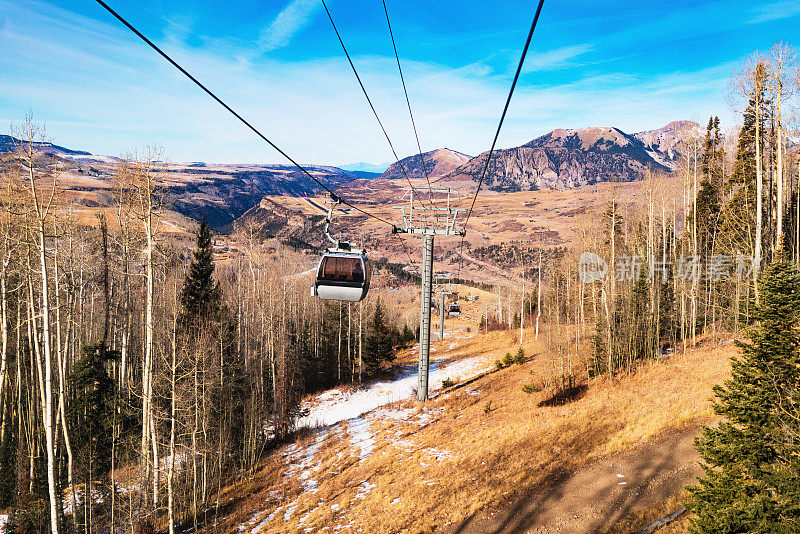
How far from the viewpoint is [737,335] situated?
3031cm

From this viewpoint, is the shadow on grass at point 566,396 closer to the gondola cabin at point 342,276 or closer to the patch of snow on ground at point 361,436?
the patch of snow on ground at point 361,436

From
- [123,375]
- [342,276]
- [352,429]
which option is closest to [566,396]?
[352,429]

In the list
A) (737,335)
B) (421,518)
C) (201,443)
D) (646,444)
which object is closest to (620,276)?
(737,335)

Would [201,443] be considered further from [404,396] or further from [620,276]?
[620,276]

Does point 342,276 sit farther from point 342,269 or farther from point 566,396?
point 566,396

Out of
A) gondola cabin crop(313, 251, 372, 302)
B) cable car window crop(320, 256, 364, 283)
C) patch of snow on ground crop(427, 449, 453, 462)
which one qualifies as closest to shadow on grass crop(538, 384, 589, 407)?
patch of snow on ground crop(427, 449, 453, 462)

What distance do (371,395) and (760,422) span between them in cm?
3459

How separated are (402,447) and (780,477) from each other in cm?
1839

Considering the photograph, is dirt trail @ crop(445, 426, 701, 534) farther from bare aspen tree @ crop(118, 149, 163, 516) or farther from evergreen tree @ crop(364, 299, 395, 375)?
evergreen tree @ crop(364, 299, 395, 375)

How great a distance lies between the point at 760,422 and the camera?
9.12m

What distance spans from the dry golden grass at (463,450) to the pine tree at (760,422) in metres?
8.64

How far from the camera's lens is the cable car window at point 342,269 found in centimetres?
1497

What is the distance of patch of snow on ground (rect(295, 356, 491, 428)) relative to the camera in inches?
1416

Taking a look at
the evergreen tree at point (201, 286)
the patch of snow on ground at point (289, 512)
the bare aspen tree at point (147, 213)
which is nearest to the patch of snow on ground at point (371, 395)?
the evergreen tree at point (201, 286)
